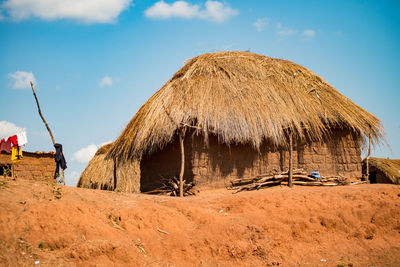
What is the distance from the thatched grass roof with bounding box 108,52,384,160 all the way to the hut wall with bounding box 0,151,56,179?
3637 mm

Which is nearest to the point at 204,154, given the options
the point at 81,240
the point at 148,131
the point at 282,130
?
the point at 148,131

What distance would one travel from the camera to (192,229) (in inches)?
249

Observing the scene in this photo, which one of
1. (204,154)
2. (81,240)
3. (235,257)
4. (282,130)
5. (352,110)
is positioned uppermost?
(352,110)

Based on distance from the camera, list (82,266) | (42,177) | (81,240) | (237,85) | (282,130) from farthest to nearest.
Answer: (42,177) < (237,85) < (282,130) < (81,240) < (82,266)

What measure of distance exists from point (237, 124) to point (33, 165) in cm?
747

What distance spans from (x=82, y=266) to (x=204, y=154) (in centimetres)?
557

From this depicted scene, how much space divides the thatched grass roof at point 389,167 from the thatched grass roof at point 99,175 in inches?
381

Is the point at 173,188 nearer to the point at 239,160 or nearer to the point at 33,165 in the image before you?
the point at 239,160

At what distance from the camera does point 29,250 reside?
4.87 metres

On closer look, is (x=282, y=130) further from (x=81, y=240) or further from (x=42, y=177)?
(x=42, y=177)

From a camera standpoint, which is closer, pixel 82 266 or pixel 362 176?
pixel 82 266

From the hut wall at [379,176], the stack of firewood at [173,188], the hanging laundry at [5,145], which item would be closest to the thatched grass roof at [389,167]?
the hut wall at [379,176]

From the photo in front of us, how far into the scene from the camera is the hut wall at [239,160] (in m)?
10.1

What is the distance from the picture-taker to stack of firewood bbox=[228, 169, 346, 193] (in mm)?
10117
